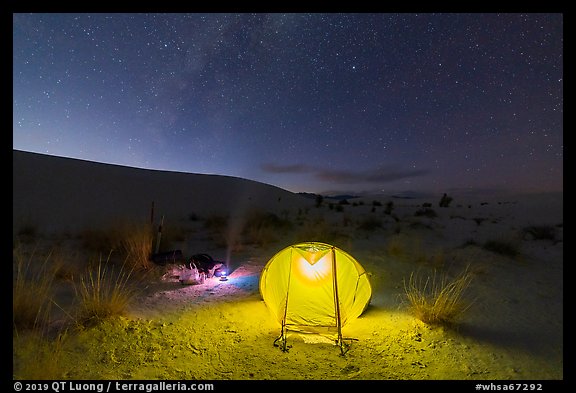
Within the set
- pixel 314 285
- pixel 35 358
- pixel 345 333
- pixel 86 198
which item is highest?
pixel 86 198

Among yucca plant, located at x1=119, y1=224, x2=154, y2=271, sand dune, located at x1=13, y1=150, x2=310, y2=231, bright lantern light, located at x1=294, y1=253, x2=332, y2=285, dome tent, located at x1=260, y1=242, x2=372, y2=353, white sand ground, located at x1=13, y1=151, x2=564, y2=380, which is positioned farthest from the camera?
sand dune, located at x1=13, y1=150, x2=310, y2=231

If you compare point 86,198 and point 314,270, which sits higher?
point 86,198

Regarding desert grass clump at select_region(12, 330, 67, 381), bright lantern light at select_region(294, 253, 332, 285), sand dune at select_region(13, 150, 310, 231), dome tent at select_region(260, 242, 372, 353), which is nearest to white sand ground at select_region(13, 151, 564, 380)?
desert grass clump at select_region(12, 330, 67, 381)

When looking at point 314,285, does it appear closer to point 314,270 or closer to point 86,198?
point 314,270

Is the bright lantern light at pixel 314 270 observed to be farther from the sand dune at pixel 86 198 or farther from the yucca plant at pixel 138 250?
the sand dune at pixel 86 198

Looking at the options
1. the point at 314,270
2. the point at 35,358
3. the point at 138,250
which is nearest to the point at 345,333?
the point at 314,270

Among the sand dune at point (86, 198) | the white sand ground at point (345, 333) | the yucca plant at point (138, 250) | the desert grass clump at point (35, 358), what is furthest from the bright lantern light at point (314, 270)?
the sand dune at point (86, 198)

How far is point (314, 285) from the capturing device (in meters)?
5.64

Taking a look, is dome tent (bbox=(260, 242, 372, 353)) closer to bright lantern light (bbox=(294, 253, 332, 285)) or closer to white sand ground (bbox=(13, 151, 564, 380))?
bright lantern light (bbox=(294, 253, 332, 285))

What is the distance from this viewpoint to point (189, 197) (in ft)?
102

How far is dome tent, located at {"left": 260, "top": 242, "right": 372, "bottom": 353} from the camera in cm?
522

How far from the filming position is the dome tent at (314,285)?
5.22 meters
